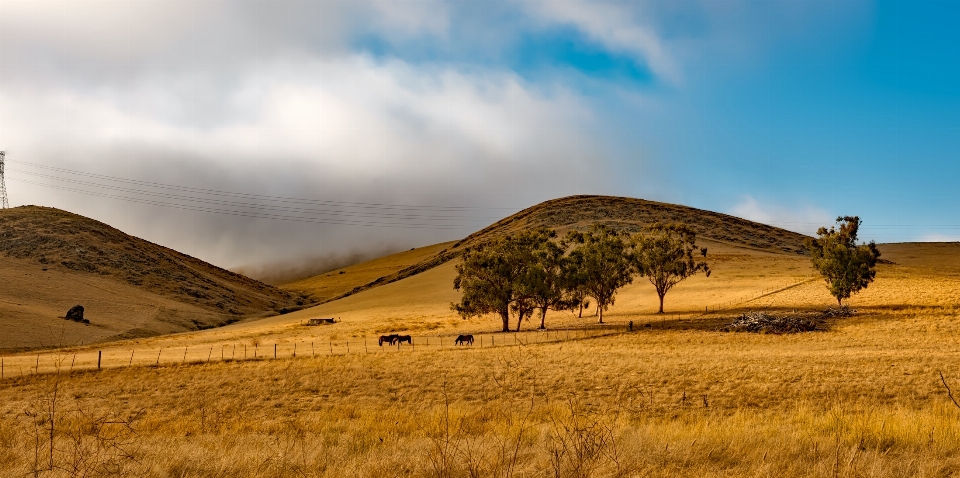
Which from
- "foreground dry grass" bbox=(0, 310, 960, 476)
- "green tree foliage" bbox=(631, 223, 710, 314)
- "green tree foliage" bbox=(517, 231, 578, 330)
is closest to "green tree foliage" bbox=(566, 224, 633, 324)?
"green tree foliage" bbox=(517, 231, 578, 330)

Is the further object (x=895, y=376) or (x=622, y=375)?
(x=622, y=375)

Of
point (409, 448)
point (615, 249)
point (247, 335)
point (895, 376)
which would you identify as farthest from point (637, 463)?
point (247, 335)

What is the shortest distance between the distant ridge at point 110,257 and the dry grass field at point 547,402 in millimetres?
57345

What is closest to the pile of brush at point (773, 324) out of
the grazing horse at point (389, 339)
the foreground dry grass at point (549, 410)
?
the foreground dry grass at point (549, 410)

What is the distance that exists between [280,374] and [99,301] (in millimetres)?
76961

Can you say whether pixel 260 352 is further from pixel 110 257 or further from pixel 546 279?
pixel 110 257

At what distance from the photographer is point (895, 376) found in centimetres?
2727

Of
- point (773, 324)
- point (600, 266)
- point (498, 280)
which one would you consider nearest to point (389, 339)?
point (498, 280)

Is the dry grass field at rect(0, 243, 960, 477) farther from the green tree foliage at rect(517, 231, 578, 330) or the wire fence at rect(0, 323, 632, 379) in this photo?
the green tree foliage at rect(517, 231, 578, 330)

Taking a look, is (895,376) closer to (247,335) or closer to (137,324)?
(247,335)

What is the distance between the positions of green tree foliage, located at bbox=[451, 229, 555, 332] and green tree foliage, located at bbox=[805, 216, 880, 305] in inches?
1236

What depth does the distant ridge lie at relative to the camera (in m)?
115

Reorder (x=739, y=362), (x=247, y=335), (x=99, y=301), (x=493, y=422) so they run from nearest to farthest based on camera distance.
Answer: (x=493, y=422)
(x=739, y=362)
(x=247, y=335)
(x=99, y=301)

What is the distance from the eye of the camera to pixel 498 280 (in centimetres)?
6366
